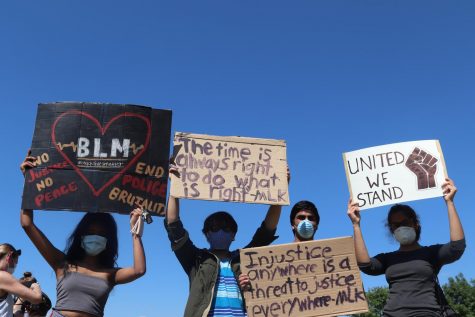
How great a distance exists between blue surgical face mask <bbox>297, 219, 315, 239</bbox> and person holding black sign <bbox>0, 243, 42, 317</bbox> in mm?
2773

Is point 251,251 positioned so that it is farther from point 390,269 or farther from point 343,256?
point 390,269

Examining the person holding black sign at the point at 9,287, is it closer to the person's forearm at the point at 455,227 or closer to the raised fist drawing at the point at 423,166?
the person's forearm at the point at 455,227

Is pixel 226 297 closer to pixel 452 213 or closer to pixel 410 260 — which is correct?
pixel 410 260

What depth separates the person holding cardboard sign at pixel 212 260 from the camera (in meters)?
4.52

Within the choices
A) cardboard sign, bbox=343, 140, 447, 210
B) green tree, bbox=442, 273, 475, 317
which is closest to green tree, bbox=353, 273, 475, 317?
green tree, bbox=442, 273, 475, 317

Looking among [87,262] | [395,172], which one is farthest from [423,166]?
[87,262]

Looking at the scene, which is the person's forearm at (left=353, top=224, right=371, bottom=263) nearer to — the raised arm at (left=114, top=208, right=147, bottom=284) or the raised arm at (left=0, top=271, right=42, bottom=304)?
the raised arm at (left=114, top=208, right=147, bottom=284)

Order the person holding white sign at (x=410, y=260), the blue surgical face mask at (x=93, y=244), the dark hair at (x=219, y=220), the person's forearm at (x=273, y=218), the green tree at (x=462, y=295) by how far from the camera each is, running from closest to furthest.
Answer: the person holding white sign at (x=410, y=260) → the blue surgical face mask at (x=93, y=244) → the dark hair at (x=219, y=220) → the person's forearm at (x=273, y=218) → the green tree at (x=462, y=295)

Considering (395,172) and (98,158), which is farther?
(395,172)

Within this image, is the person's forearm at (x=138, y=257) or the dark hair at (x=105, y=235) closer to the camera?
the person's forearm at (x=138, y=257)

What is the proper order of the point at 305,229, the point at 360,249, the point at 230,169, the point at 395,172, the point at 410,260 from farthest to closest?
the point at 395,172, the point at 230,169, the point at 305,229, the point at 360,249, the point at 410,260

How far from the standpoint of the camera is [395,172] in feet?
18.3

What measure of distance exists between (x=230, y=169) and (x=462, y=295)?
180 ft

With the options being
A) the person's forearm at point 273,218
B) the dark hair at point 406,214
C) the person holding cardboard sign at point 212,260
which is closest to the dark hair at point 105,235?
the person holding cardboard sign at point 212,260
